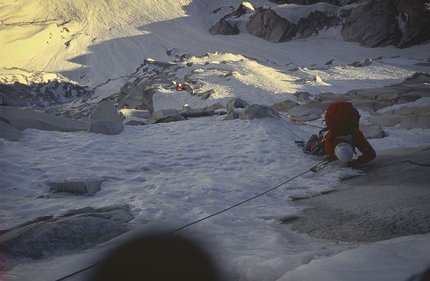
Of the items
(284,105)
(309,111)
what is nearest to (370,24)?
(284,105)

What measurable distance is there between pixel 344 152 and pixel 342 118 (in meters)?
0.40

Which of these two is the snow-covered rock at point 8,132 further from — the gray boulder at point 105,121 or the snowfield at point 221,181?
the gray boulder at point 105,121

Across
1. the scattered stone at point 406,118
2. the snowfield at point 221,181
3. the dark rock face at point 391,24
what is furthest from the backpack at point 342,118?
the dark rock face at point 391,24

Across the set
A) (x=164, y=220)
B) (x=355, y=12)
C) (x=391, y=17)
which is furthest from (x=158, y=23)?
(x=164, y=220)

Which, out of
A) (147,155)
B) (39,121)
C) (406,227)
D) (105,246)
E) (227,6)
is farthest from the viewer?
(227,6)

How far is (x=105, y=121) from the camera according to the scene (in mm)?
6117

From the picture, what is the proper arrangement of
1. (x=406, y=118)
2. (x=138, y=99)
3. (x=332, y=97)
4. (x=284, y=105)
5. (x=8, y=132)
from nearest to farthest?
1. (x=8, y=132)
2. (x=406, y=118)
3. (x=284, y=105)
4. (x=332, y=97)
5. (x=138, y=99)

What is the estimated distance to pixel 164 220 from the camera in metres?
2.65

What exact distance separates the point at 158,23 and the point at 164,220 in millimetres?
32470

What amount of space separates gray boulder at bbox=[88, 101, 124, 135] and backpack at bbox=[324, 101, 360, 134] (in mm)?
3580

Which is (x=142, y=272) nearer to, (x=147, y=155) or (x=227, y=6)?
(x=147, y=155)

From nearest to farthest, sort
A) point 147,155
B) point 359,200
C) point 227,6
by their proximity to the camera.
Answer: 1. point 359,200
2. point 147,155
3. point 227,6

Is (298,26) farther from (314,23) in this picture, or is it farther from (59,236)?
(59,236)

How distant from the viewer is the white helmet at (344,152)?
12.7 ft
